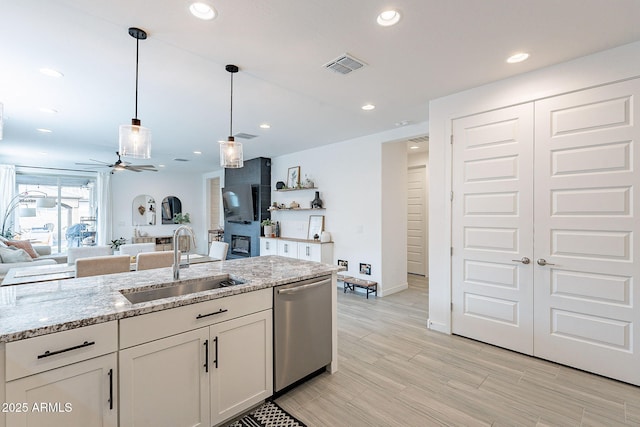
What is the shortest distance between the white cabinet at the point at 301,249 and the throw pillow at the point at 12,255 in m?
4.42

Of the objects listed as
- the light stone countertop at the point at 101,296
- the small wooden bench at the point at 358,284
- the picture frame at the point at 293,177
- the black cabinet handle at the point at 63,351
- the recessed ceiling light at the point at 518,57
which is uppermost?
the recessed ceiling light at the point at 518,57

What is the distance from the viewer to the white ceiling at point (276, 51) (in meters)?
1.90

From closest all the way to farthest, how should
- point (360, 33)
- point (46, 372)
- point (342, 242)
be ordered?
point (46, 372) < point (360, 33) < point (342, 242)

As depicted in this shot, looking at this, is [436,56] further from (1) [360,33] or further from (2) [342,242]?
(2) [342,242]

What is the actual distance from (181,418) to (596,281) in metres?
3.33

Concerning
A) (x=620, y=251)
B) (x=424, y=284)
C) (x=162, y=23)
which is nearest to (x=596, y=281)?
(x=620, y=251)

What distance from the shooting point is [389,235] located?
16.3ft

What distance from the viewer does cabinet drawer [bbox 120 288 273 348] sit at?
57.5 inches

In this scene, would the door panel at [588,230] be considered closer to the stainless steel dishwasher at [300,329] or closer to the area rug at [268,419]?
the stainless steel dishwasher at [300,329]

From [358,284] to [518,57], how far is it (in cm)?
362

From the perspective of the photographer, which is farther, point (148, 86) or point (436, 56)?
point (148, 86)

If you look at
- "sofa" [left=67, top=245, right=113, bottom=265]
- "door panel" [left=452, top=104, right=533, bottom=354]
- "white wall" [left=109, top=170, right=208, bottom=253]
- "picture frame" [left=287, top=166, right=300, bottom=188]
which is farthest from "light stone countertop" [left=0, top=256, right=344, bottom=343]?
"white wall" [left=109, top=170, right=208, bottom=253]

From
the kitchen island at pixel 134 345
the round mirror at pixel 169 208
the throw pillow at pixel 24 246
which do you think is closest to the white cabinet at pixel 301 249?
the kitchen island at pixel 134 345

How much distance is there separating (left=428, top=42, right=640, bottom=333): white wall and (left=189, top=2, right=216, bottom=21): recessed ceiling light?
2.58 metres
